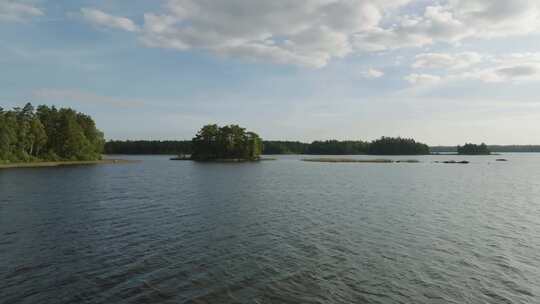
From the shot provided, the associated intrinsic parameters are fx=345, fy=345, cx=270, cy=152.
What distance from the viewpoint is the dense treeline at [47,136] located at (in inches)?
4879

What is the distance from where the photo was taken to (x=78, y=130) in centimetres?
15500

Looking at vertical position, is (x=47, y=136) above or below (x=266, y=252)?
above

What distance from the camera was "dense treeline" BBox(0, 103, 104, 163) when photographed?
123938mm

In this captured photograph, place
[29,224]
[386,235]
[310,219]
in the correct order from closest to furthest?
[386,235]
[29,224]
[310,219]

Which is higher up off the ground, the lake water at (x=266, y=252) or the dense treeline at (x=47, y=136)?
the dense treeline at (x=47, y=136)

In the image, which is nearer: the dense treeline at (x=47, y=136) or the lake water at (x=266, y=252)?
the lake water at (x=266, y=252)

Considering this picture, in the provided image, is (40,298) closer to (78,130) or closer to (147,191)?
(147,191)

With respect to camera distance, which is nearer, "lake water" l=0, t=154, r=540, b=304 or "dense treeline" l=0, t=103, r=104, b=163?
"lake water" l=0, t=154, r=540, b=304

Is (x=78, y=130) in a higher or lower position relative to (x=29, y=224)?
higher

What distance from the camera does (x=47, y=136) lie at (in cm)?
14812

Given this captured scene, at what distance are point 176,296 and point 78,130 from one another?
162 meters

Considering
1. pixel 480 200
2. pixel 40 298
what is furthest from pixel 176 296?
pixel 480 200

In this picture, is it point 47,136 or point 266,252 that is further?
point 47,136

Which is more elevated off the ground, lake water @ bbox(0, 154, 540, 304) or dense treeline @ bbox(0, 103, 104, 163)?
dense treeline @ bbox(0, 103, 104, 163)
